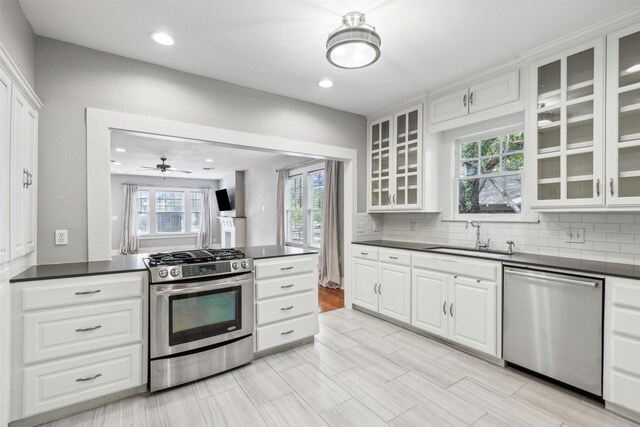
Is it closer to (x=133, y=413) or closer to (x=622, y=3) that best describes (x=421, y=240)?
(x=622, y=3)

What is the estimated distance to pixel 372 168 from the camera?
14.0 feet

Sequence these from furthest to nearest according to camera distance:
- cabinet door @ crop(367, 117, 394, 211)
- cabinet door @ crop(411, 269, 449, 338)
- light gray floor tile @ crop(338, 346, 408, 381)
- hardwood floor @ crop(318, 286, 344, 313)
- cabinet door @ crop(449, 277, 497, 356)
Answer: hardwood floor @ crop(318, 286, 344, 313) < cabinet door @ crop(367, 117, 394, 211) < cabinet door @ crop(411, 269, 449, 338) < cabinet door @ crop(449, 277, 497, 356) < light gray floor tile @ crop(338, 346, 408, 381)

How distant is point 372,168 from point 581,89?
2315 millimetres

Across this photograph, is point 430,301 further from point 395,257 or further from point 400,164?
point 400,164

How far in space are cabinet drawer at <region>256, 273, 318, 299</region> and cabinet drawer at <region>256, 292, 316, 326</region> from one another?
6 cm

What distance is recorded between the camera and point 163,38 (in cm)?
237

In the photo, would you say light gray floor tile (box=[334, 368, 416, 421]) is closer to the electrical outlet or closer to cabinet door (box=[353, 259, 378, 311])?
cabinet door (box=[353, 259, 378, 311])

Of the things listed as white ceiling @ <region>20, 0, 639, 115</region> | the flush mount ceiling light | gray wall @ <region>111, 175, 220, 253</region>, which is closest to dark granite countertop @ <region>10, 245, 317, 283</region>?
white ceiling @ <region>20, 0, 639, 115</region>

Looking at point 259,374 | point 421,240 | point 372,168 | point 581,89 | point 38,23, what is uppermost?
point 38,23

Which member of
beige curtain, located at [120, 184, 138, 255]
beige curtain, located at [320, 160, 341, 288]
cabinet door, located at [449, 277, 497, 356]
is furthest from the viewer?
beige curtain, located at [120, 184, 138, 255]

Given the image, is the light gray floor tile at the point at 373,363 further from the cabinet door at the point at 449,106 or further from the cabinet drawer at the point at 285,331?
the cabinet door at the point at 449,106

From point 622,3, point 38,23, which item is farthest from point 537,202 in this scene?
point 38,23

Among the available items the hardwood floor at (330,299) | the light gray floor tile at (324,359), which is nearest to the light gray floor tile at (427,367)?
the light gray floor tile at (324,359)

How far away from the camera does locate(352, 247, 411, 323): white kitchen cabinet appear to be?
131 inches
